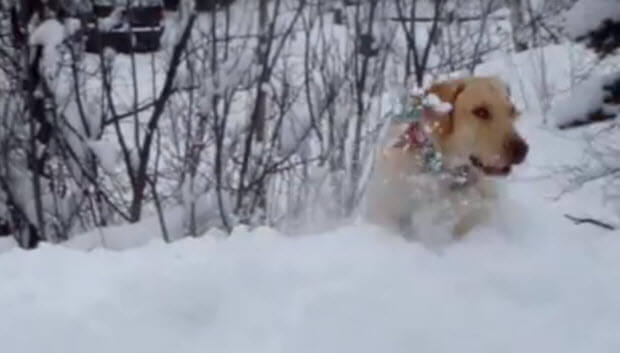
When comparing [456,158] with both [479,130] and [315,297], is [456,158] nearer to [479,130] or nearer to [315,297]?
[479,130]

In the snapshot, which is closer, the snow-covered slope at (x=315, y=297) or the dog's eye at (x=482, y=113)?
the snow-covered slope at (x=315, y=297)

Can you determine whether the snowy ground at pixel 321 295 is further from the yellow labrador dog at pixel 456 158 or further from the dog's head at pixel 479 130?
the dog's head at pixel 479 130

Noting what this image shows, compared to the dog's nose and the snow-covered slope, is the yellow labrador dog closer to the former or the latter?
the dog's nose

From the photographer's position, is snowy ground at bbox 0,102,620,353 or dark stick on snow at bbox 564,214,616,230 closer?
snowy ground at bbox 0,102,620,353

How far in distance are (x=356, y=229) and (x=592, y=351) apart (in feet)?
3.80

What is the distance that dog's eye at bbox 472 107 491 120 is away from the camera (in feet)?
13.9

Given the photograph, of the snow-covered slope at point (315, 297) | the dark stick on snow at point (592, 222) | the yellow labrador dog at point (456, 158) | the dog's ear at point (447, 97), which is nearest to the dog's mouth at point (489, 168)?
the yellow labrador dog at point (456, 158)

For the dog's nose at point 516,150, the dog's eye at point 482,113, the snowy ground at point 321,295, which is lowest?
the snowy ground at point 321,295

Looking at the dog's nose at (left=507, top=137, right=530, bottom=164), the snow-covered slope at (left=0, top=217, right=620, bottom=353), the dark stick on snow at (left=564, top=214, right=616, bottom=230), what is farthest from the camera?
the dark stick on snow at (left=564, top=214, right=616, bottom=230)

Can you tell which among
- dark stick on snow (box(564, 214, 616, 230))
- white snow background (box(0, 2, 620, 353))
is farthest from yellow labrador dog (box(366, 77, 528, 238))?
dark stick on snow (box(564, 214, 616, 230))

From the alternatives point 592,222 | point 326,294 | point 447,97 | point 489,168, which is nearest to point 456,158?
point 489,168

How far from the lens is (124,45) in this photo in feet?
26.3

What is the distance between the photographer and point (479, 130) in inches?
166

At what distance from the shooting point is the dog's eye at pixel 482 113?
4.24 metres
